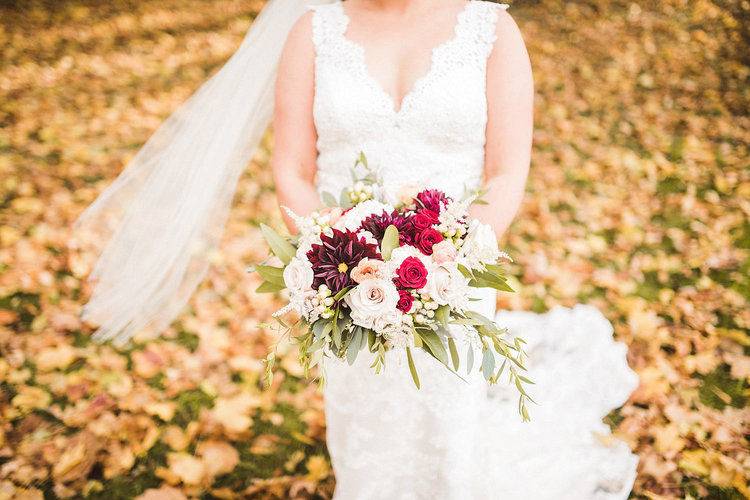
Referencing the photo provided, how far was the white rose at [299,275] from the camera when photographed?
1.59 m

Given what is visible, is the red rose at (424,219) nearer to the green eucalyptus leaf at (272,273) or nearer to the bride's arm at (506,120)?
the green eucalyptus leaf at (272,273)

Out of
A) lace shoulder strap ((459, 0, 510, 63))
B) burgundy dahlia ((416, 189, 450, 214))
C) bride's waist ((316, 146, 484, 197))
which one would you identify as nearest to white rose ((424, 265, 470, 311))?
burgundy dahlia ((416, 189, 450, 214))

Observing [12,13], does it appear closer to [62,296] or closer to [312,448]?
[62,296]

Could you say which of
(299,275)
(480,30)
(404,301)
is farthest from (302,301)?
(480,30)

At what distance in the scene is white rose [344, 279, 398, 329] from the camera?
1.53 m

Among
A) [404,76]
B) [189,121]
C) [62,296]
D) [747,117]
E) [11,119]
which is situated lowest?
[747,117]

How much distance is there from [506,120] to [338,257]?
1.11 meters

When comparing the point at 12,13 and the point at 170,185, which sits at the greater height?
the point at 12,13

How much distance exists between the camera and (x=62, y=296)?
12.6 ft

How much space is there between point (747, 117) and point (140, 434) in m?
6.66

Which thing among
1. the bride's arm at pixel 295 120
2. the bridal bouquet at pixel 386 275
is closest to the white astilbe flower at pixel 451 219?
the bridal bouquet at pixel 386 275

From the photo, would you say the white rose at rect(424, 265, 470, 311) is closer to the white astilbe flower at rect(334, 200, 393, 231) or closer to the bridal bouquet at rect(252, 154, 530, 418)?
the bridal bouquet at rect(252, 154, 530, 418)

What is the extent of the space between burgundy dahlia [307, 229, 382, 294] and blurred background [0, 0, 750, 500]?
1.66 m

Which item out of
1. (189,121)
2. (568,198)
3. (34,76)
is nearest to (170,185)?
(189,121)
